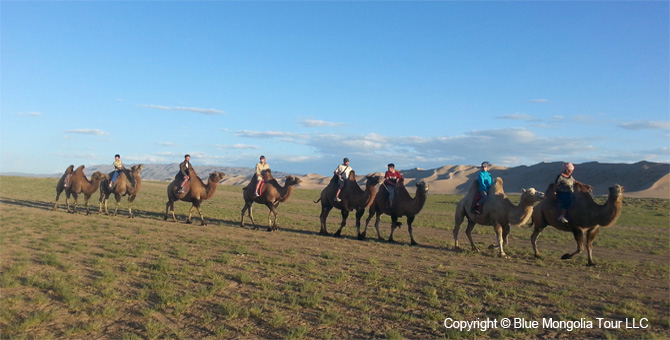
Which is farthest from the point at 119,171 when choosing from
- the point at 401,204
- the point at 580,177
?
the point at 580,177

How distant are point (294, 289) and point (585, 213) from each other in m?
7.49

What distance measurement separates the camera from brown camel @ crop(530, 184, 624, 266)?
10.5m

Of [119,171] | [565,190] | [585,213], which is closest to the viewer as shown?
[585,213]

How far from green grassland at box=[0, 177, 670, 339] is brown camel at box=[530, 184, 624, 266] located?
90cm

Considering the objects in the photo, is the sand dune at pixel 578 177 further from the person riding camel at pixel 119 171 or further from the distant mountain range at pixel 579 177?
the person riding camel at pixel 119 171

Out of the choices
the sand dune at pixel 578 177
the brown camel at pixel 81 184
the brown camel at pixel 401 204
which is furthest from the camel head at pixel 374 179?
the sand dune at pixel 578 177

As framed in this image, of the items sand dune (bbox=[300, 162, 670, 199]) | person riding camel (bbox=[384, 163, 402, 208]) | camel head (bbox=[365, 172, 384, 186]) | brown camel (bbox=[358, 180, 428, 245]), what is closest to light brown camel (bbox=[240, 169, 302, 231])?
camel head (bbox=[365, 172, 384, 186])

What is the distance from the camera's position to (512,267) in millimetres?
10742

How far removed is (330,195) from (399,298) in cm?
886

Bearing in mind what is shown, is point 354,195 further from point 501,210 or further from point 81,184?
point 81,184

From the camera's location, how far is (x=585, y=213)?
432 inches

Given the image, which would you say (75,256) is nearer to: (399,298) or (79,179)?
(399,298)

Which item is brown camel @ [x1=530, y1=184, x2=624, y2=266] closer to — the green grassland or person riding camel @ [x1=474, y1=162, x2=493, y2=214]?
the green grassland

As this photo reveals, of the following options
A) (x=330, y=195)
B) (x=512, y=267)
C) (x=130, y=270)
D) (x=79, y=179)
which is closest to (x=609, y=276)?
(x=512, y=267)
